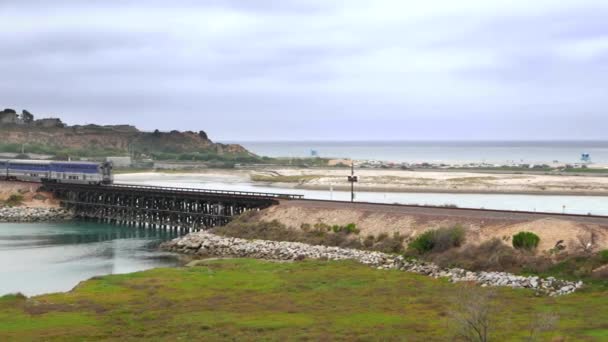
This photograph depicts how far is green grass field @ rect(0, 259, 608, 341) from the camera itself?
91.9 feet

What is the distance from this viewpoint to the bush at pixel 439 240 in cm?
4481

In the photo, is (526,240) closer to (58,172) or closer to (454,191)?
(454,191)

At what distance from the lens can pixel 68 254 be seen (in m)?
55.8

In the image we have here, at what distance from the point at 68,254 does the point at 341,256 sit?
2163 cm

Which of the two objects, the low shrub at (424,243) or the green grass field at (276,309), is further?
the low shrub at (424,243)

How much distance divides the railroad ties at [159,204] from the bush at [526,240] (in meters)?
25.6

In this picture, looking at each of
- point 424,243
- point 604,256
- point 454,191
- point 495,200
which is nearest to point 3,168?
point 454,191

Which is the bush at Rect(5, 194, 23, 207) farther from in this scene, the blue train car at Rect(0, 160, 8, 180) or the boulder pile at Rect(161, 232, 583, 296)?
the boulder pile at Rect(161, 232, 583, 296)

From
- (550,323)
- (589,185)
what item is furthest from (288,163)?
(550,323)

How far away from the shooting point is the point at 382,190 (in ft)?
369

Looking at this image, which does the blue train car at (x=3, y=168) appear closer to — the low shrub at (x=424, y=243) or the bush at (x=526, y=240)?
the low shrub at (x=424, y=243)

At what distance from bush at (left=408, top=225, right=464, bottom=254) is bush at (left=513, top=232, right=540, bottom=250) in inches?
145

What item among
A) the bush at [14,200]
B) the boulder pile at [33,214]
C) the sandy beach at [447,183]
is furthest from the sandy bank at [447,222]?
the sandy beach at [447,183]

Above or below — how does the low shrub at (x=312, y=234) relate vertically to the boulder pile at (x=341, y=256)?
above
